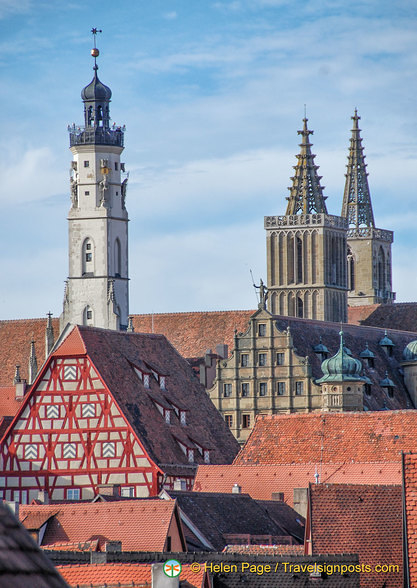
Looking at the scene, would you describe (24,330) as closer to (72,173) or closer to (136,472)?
(72,173)

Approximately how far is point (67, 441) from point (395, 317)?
6129 cm

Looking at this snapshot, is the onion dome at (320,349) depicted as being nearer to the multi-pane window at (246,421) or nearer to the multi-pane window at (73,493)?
the multi-pane window at (246,421)

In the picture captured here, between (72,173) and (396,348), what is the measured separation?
31229 millimetres

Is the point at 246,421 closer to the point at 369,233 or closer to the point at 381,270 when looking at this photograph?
the point at 369,233

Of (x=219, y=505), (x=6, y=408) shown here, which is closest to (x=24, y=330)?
(x=6, y=408)

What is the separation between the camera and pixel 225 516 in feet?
143

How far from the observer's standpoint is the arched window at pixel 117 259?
11093 centimetres

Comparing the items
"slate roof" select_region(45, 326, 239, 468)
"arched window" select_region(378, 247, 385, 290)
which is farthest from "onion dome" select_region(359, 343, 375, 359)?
"arched window" select_region(378, 247, 385, 290)

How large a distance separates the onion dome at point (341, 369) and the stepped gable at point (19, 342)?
31960 mm

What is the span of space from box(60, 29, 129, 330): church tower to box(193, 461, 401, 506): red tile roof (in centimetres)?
5550

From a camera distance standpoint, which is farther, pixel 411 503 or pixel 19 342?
pixel 19 342

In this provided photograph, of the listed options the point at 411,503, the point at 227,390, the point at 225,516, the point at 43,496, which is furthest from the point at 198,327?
the point at 411,503

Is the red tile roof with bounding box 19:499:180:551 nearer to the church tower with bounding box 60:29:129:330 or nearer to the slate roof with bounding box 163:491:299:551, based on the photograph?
the slate roof with bounding box 163:491:299:551

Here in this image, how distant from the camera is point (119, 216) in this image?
112 meters
